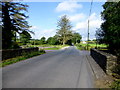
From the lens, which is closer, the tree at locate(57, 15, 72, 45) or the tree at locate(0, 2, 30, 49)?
the tree at locate(0, 2, 30, 49)

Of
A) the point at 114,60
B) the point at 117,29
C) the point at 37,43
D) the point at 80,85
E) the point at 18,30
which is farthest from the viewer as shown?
the point at 37,43

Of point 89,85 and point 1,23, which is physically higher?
point 1,23

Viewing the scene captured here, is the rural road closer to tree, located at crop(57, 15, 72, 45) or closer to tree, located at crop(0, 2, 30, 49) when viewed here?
tree, located at crop(0, 2, 30, 49)

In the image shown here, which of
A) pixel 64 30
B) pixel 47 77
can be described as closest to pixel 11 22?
pixel 47 77

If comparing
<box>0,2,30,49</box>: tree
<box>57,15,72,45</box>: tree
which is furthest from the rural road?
<box>57,15,72,45</box>: tree

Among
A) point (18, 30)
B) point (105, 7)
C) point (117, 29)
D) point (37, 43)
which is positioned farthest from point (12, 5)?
point (37, 43)

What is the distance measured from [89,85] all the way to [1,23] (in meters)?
21.3

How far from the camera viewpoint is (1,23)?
76.6 ft

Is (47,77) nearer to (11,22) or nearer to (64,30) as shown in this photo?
(11,22)

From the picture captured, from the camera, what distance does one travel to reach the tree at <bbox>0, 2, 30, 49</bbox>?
70.9 ft

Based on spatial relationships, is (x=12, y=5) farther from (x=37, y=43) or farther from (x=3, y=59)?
(x=37, y=43)

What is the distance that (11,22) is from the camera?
81.1ft

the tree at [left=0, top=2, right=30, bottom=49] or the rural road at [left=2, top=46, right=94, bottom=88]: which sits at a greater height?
the tree at [left=0, top=2, right=30, bottom=49]

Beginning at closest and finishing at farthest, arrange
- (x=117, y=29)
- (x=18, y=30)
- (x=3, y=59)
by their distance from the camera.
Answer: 1. (x=117, y=29)
2. (x=3, y=59)
3. (x=18, y=30)
